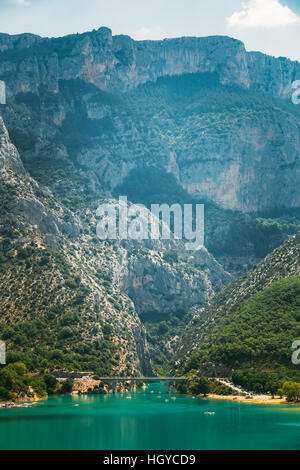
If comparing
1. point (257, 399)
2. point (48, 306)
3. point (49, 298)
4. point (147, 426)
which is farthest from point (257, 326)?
point (147, 426)

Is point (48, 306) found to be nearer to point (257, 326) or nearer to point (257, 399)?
point (257, 326)

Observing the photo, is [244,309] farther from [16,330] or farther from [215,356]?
[16,330]

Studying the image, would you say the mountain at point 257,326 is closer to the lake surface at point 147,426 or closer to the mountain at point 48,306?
the lake surface at point 147,426

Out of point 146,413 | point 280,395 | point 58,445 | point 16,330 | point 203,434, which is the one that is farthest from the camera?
point 16,330

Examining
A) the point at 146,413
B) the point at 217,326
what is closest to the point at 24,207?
the point at 217,326
